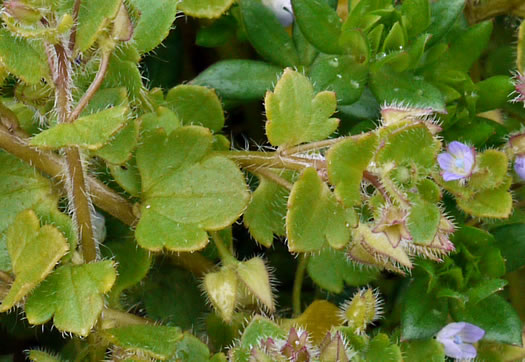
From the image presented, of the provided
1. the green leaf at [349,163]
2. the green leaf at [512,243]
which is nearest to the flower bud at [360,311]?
the green leaf at [349,163]

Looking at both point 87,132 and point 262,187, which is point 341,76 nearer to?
point 262,187

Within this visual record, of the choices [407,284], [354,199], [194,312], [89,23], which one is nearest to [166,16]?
Result: [89,23]

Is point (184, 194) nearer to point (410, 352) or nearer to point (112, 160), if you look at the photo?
point (112, 160)

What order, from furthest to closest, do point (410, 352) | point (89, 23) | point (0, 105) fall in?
point (410, 352) < point (0, 105) < point (89, 23)

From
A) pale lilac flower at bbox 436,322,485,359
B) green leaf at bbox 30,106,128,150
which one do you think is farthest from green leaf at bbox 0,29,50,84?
pale lilac flower at bbox 436,322,485,359

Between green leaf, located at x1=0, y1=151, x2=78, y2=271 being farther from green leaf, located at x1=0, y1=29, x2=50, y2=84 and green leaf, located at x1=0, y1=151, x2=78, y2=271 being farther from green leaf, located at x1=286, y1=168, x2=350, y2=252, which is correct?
green leaf, located at x1=286, y1=168, x2=350, y2=252

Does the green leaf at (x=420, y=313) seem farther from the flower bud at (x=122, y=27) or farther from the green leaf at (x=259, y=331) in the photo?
the flower bud at (x=122, y=27)
